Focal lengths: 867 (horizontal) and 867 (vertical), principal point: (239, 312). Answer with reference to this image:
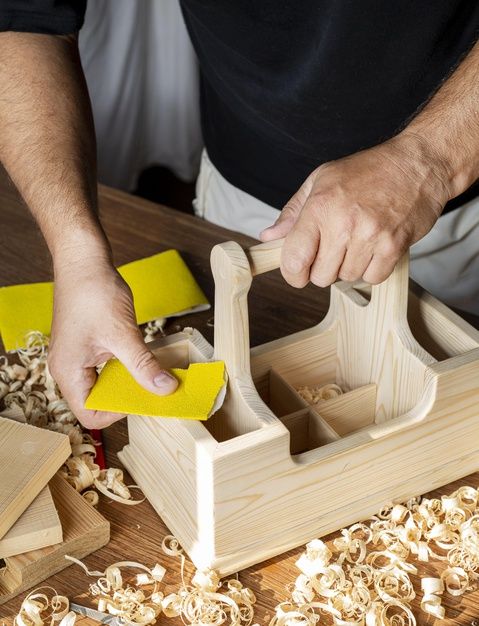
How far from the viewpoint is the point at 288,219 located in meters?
1.04

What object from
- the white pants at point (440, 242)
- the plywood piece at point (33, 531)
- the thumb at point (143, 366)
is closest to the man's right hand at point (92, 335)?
the thumb at point (143, 366)

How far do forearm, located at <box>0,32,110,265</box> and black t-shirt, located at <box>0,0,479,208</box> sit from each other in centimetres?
4

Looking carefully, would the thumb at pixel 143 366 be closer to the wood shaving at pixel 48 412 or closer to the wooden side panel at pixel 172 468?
the wooden side panel at pixel 172 468

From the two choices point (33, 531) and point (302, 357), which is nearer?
point (33, 531)

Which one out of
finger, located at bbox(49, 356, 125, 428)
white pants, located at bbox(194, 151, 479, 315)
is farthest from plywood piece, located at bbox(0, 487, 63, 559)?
white pants, located at bbox(194, 151, 479, 315)

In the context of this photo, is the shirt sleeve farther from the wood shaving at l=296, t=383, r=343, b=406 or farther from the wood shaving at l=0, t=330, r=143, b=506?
the wood shaving at l=296, t=383, r=343, b=406

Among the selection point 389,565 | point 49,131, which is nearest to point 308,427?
point 389,565

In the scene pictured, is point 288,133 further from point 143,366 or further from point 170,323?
point 143,366

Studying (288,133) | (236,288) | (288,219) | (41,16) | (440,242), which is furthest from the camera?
(440,242)

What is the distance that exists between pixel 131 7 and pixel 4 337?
115 centimetres

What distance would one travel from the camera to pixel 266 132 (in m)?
1.48

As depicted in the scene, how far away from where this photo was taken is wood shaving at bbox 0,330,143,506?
1.05 m

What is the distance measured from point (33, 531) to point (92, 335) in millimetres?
226

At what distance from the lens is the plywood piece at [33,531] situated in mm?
917
